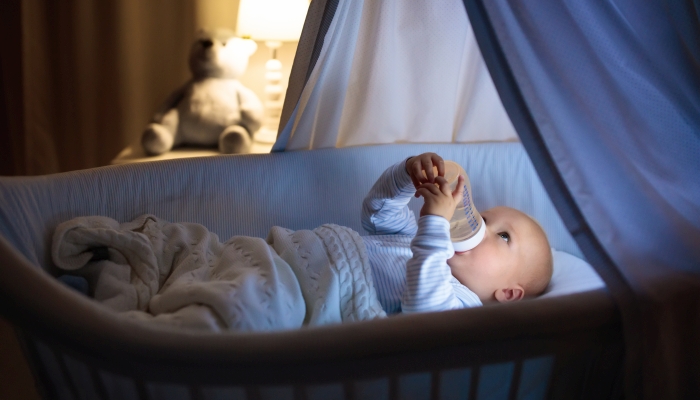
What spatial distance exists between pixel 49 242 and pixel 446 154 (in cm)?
104

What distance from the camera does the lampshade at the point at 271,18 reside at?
229cm

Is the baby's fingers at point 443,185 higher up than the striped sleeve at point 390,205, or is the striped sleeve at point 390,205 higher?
the baby's fingers at point 443,185

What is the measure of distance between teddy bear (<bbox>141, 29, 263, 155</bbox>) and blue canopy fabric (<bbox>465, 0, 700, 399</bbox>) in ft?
5.18

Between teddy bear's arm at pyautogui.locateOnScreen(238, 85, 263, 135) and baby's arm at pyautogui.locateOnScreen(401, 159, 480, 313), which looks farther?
teddy bear's arm at pyautogui.locateOnScreen(238, 85, 263, 135)

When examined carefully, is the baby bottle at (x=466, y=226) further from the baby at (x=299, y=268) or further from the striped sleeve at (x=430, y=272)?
the striped sleeve at (x=430, y=272)

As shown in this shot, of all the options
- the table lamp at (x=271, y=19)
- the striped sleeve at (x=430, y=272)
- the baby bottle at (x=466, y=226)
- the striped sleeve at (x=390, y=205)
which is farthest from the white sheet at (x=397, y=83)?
the table lamp at (x=271, y=19)

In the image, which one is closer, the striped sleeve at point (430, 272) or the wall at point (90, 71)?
the striped sleeve at point (430, 272)

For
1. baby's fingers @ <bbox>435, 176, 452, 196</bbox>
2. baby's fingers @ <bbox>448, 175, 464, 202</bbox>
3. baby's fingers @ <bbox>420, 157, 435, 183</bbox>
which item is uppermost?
baby's fingers @ <bbox>420, 157, 435, 183</bbox>

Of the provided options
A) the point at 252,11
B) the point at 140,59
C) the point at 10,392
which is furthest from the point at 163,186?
the point at 140,59

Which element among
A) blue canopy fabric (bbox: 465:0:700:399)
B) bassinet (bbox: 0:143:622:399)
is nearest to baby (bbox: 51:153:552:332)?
bassinet (bbox: 0:143:622:399)

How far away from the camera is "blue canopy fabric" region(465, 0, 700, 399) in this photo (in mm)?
891

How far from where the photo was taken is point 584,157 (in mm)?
907

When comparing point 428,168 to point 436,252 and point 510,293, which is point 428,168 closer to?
point 436,252

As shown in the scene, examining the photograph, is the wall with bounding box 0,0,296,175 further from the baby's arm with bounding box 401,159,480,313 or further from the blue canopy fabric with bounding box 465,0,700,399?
the blue canopy fabric with bounding box 465,0,700,399
